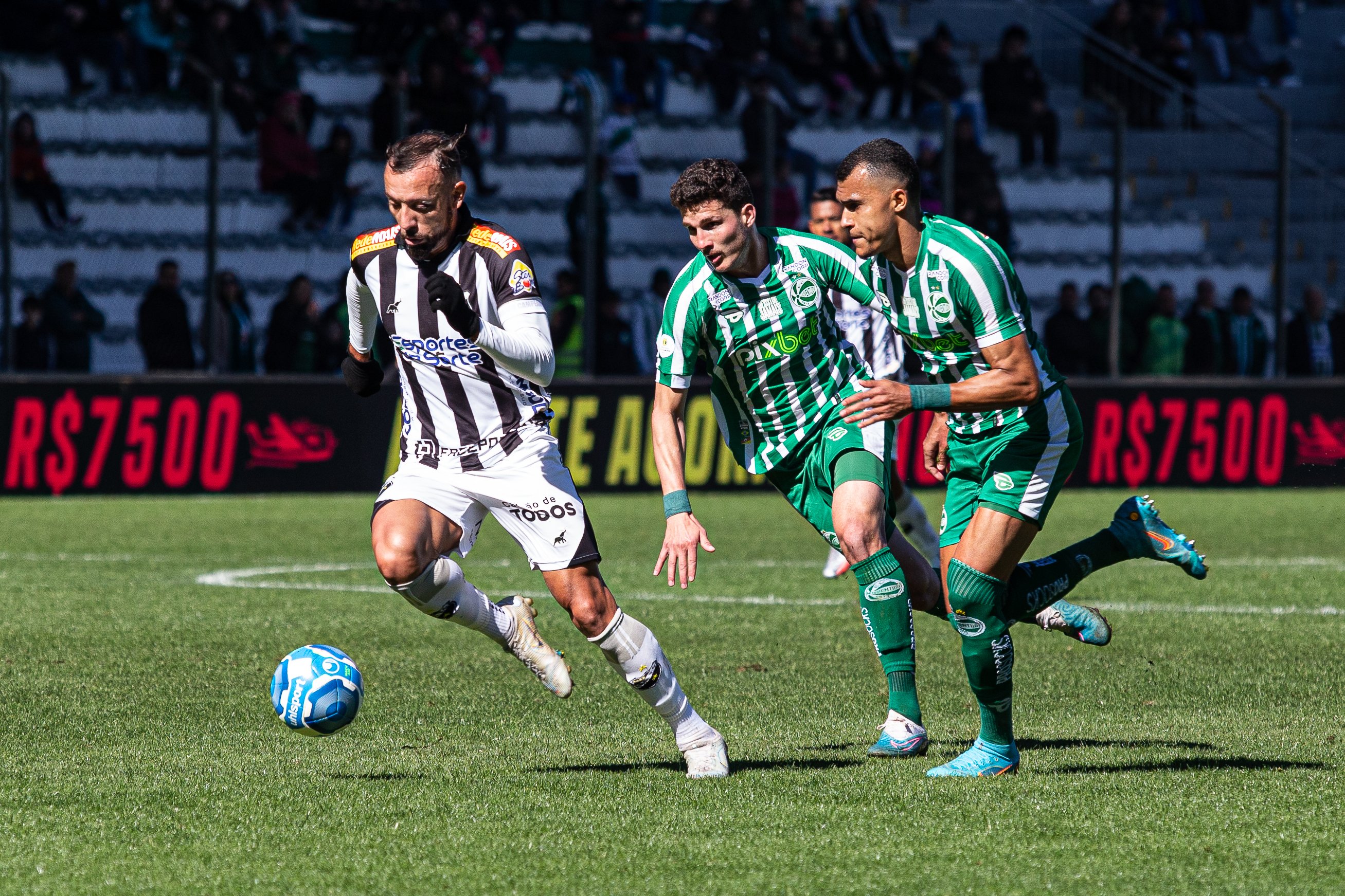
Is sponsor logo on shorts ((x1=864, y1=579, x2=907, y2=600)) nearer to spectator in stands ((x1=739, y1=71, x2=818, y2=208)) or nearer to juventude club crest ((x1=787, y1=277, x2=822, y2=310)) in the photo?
juventude club crest ((x1=787, y1=277, x2=822, y2=310))

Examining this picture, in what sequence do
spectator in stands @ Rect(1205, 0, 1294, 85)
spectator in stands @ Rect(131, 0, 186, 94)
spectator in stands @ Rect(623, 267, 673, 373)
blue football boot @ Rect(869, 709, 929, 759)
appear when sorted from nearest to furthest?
blue football boot @ Rect(869, 709, 929, 759) < spectator in stands @ Rect(623, 267, 673, 373) < spectator in stands @ Rect(131, 0, 186, 94) < spectator in stands @ Rect(1205, 0, 1294, 85)

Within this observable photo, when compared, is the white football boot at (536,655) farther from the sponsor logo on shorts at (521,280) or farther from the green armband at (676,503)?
the sponsor logo on shorts at (521,280)

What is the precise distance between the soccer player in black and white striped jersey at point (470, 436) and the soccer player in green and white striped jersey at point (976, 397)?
2.86 feet

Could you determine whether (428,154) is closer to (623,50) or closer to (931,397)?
(931,397)

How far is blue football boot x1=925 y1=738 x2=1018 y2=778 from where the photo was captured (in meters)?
5.62

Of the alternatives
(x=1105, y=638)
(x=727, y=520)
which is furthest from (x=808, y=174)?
(x=1105, y=638)

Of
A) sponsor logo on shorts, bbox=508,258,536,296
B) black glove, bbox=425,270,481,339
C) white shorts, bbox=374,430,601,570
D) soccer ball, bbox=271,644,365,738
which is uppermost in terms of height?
sponsor logo on shorts, bbox=508,258,536,296

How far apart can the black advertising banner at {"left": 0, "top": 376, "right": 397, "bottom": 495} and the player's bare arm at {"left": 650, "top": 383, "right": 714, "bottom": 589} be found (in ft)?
33.8

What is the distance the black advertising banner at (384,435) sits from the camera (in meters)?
15.7

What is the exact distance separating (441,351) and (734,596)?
4.83m

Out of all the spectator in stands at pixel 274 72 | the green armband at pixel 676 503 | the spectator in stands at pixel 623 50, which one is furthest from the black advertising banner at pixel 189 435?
the green armband at pixel 676 503

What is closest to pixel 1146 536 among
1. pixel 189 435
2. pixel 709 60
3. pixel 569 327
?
pixel 189 435

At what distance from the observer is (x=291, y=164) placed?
19812mm

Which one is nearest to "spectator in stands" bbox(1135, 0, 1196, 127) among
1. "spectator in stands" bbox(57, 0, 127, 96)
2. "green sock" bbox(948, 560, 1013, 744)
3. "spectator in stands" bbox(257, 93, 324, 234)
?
"spectator in stands" bbox(257, 93, 324, 234)
